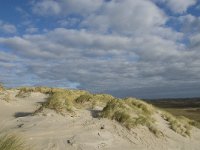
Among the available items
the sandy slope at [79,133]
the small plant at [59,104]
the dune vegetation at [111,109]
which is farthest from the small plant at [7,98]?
the small plant at [59,104]

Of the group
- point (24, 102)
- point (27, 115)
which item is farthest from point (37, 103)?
point (27, 115)

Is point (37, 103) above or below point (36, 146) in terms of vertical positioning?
above

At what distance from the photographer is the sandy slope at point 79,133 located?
13.6 metres

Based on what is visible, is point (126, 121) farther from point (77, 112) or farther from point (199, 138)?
point (199, 138)

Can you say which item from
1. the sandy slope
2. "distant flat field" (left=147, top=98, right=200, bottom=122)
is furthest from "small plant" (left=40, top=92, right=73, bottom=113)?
"distant flat field" (left=147, top=98, right=200, bottom=122)

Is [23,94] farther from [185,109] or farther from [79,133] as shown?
[185,109]

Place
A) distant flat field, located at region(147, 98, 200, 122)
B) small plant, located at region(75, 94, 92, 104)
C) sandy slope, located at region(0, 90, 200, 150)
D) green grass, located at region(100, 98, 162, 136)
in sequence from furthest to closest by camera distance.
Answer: distant flat field, located at region(147, 98, 200, 122), small plant, located at region(75, 94, 92, 104), green grass, located at region(100, 98, 162, 136), sandy slope, located at region(0, 90, 200, 150)

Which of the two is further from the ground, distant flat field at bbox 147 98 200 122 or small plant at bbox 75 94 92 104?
distant flat field at bbox 147 98 200 122

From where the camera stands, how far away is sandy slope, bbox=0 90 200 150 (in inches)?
534

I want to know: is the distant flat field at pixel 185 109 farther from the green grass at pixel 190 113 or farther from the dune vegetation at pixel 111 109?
the dune vegetation at pixel 111 109

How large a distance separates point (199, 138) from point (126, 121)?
4.51 metres

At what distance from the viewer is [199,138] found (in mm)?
18688

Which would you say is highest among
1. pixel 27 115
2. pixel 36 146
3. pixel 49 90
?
pixel 49 90

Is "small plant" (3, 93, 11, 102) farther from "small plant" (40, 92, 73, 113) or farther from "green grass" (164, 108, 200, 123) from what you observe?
"green grass" (164, 108, 200, 123)
